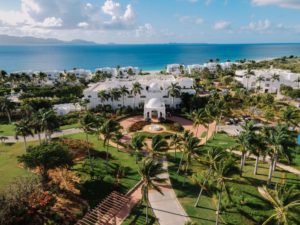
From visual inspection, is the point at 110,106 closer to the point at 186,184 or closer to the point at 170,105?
the point at 170,105

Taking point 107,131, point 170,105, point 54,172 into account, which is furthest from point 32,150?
point 170,105

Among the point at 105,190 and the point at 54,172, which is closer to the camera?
the point at 105,190

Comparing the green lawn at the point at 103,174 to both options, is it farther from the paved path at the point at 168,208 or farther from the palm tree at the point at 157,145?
the palm tree at the point at 157,145

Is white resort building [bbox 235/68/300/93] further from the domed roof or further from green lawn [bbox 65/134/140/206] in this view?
green lawn [bbox 65/134/140/206]

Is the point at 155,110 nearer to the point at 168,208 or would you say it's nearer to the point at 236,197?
the point at 236,197

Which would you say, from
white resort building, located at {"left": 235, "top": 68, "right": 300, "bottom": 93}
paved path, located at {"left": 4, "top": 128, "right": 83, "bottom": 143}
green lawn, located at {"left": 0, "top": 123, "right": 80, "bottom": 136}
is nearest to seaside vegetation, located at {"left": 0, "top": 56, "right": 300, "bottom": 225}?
green lawn, located at {"left": 0, "top": 123, "right": 80, "bottom": 136}

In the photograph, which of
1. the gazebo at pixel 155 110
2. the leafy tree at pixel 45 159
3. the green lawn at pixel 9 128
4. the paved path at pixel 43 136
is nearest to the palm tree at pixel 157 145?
the leafy tree at pixel 45 159
